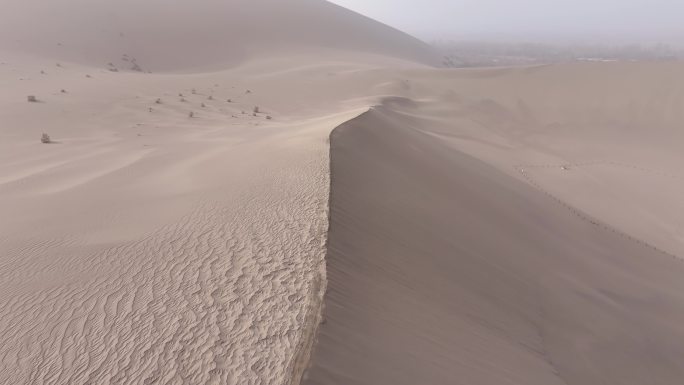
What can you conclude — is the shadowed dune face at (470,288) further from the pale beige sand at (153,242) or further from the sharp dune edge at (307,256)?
the pale beige sand at (153,242)

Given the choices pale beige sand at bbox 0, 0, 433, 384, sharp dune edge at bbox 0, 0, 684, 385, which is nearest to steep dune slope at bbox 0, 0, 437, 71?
sharp dune edge at bbox 0, 0, 684, 385

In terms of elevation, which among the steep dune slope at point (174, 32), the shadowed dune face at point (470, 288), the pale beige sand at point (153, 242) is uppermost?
the steep dune slope at point (174, 32)

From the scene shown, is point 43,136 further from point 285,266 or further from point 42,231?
point 285,266

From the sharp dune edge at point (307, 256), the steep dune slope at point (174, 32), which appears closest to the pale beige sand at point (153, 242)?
the sharp dune edge at point (307, 256)

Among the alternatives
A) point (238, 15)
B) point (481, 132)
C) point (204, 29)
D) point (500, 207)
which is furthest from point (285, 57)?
point (500, 207)

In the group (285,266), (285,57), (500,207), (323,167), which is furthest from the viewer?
(285,57)
